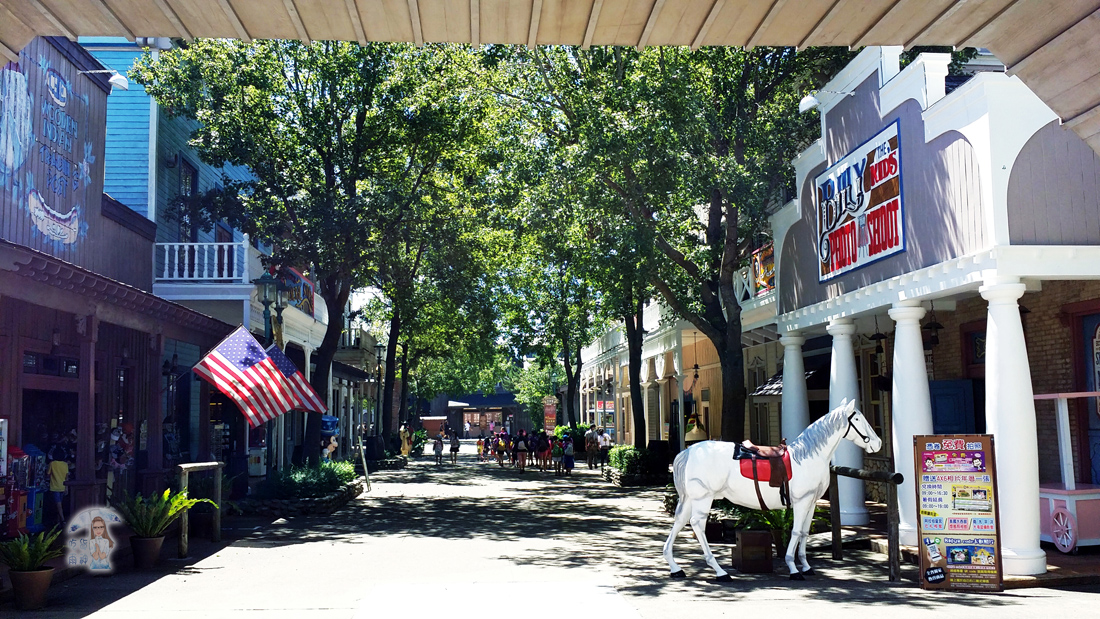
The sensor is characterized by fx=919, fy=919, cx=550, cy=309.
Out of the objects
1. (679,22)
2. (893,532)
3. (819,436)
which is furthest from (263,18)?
(893,532)

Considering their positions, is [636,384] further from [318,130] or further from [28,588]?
[28,588]

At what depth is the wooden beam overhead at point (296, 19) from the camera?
3967mm

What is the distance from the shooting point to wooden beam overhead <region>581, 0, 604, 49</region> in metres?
4.00

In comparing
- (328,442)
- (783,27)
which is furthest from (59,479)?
(328,442)

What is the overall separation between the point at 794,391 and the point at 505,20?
14.0 m

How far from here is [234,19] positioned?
4.10m

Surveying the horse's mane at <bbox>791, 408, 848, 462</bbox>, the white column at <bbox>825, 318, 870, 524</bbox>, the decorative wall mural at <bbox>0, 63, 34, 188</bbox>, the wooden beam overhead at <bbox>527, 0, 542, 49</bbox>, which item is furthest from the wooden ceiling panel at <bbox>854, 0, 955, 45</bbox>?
the decorative wall mural at <bbox>0, 63, 34, 188</bbox>

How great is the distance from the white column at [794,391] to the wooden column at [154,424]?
36.4 ft

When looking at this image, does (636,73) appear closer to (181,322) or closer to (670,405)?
(181,322)

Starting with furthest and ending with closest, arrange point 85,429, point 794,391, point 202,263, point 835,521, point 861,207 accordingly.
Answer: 1. point 202,263
2. point 794,391
3. point 861,207
4. point 85,429
5. point 835,521

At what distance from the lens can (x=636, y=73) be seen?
57.8 ft

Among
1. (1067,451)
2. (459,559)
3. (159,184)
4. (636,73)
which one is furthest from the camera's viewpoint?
(159,184)

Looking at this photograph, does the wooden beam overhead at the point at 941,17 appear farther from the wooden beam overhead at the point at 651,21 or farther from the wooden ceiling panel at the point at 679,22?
the wooden beam overhead at the point at 651,21

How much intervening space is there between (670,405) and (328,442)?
1258 cm
